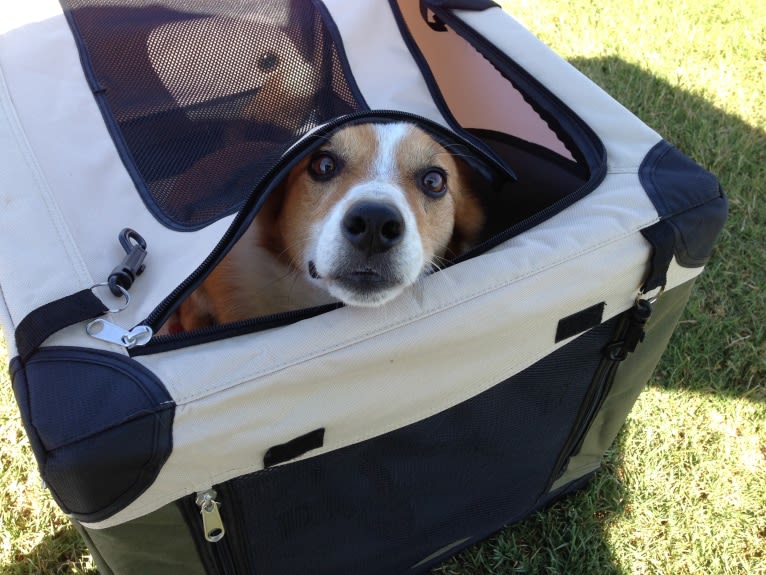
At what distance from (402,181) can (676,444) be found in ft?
4.13

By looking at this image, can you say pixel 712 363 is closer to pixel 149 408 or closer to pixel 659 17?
pixel 149 408

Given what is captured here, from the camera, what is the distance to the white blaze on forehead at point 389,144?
153cm

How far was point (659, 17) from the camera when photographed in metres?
3.77

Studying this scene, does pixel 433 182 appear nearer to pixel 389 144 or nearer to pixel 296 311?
pixel 389 144

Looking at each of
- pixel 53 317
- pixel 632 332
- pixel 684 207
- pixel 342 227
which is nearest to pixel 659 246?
pixel 684 207

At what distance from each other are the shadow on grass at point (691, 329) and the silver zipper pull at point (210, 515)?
2.80 ft

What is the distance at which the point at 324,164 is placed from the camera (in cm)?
151

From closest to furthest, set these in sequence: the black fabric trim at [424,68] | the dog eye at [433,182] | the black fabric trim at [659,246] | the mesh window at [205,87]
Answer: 1. the black fabric trim at [659,246]
2. the mesh window at [205,87]
3. the dog eye at [433,182]
4. the black fabric trim at [424,68]

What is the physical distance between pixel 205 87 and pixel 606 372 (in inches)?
47.4

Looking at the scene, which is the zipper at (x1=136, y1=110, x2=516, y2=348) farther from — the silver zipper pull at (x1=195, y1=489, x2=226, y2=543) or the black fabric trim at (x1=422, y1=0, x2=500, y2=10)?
the black fabric trim at (x1=422, y1=0, x2=500, y2=10)

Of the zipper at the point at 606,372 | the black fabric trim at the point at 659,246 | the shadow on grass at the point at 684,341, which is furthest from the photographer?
the shadow on grass at the point at 684,341

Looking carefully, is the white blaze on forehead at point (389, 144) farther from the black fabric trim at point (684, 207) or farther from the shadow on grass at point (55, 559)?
the shadow on grass at point (55, 559)

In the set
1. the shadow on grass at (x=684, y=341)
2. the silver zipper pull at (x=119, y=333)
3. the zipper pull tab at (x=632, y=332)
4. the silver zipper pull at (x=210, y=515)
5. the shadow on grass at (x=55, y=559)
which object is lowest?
the shadow on grass at (x=55, y=559)

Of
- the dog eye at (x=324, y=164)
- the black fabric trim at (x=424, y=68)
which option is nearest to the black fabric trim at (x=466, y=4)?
the black fabric trim at (x=424, y=68)
